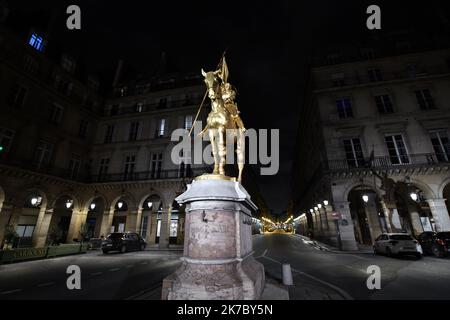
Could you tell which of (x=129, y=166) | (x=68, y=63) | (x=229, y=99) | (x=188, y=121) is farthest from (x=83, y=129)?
(x=229, y=99)

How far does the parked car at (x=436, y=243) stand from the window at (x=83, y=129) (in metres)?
33.7

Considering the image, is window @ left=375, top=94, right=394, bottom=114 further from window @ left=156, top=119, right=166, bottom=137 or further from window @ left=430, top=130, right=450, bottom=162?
window @ left=156, top=119, right=166, bottom=137

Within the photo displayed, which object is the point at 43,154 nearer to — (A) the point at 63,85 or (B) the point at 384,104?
(A) the point at 63,85

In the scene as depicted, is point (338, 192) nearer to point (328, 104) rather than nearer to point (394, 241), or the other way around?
point (394, 241)

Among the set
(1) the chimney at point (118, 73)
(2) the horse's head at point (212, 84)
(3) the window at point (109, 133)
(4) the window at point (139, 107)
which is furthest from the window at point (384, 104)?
(1) the chimney at point (118, 73)

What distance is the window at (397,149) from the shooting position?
61.5 feet

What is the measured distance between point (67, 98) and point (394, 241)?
32.2m

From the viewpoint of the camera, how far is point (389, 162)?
60.8 feet

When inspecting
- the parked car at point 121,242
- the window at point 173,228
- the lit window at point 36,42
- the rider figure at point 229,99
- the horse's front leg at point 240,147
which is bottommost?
the parked car at point 121,242

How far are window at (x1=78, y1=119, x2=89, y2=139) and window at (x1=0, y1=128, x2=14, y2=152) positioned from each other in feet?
23.0

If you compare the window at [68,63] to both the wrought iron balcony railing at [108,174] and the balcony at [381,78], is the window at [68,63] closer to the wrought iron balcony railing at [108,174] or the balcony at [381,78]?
the wrought iron balcony railing at [108,174]

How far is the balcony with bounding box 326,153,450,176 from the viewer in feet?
56.7

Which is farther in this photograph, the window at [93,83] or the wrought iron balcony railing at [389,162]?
the window at [93,83]
